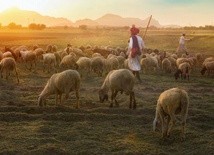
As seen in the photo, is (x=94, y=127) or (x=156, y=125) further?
(x=94, y=127)

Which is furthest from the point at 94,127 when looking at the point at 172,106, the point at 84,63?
the point at 84,63

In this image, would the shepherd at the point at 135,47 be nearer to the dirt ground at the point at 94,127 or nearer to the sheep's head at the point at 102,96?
the dirt ground at the point at 94,127

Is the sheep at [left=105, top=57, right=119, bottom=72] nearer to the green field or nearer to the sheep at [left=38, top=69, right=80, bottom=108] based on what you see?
the green field

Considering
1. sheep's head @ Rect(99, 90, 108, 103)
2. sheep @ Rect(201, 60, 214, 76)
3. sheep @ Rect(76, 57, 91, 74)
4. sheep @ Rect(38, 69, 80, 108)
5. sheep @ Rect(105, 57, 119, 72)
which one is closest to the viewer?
sheep @ Rect(38, 69, 80, 108)

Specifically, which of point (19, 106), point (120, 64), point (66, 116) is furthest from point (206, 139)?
point (120, 64)

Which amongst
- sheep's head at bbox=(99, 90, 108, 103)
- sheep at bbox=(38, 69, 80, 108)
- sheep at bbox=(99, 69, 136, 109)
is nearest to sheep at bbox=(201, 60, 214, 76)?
sheep's head at bbox=(99, 90, 108, 103)

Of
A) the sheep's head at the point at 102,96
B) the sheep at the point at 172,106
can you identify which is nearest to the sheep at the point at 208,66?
the sheep's head at the point at 102,96

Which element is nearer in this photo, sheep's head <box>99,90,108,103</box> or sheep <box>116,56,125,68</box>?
sheep's head <box>99,90,108,103</box>

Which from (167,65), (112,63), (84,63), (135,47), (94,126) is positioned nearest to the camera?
(94,126)

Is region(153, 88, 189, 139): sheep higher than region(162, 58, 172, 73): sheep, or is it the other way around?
region(153, 88, 189, 139): sheep

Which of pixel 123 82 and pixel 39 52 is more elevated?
pixel 123 82

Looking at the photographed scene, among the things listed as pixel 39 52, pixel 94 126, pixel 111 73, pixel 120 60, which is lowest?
pixel 94 126

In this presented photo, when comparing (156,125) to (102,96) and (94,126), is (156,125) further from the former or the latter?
(102,96)

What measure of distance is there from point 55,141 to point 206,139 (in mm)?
3631
